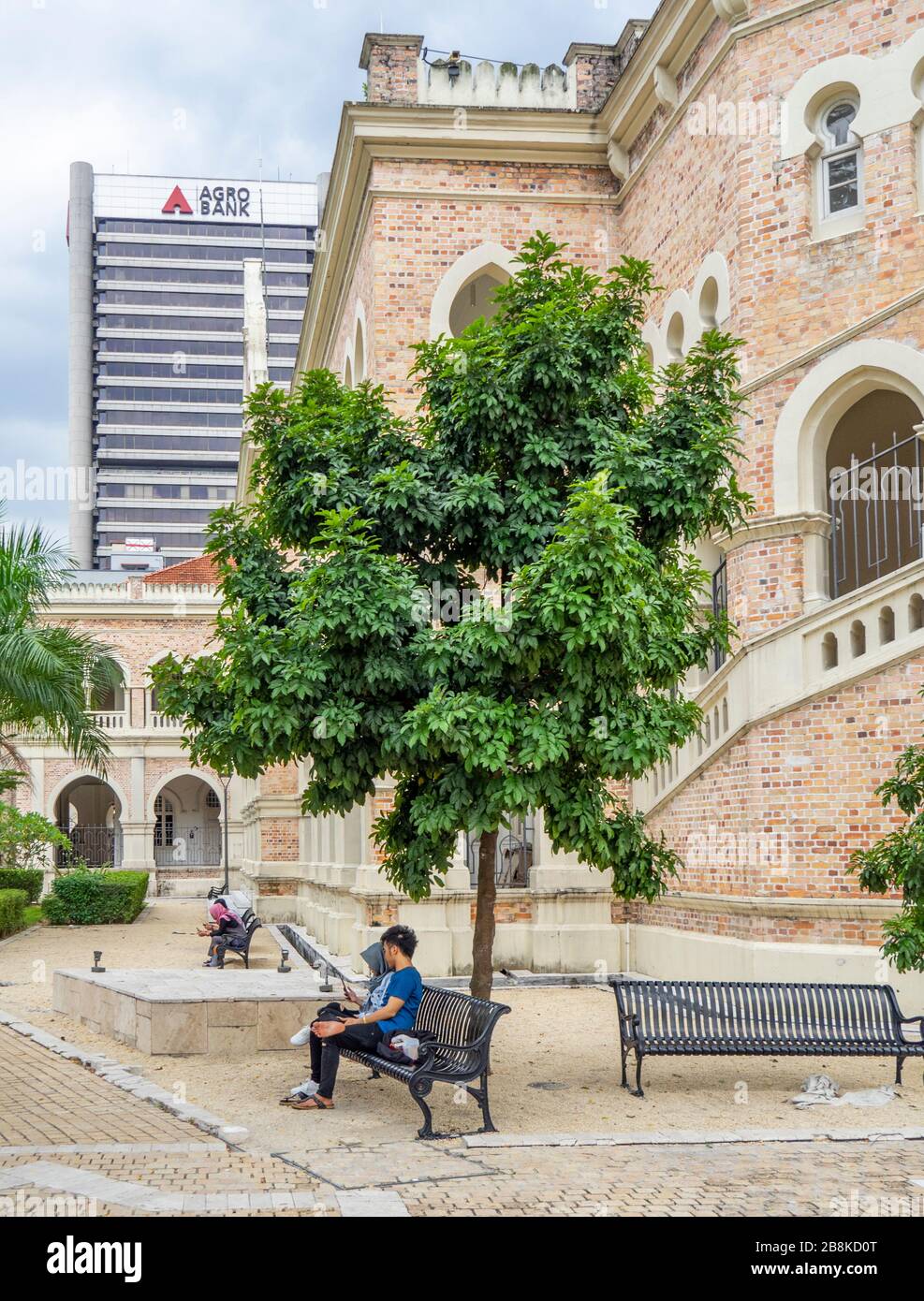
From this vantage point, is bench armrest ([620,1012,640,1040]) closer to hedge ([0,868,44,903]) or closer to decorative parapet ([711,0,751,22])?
decorative parapet ([711,0,751,22])

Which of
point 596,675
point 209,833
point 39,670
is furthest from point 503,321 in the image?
point 209,833

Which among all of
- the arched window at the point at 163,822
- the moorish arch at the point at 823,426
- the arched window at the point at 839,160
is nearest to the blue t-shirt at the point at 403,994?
the moorish arch at the point at 823,426

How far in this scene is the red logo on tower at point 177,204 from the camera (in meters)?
93.5

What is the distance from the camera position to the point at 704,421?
9.43 metres

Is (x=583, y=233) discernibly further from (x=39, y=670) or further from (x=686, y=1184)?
(x=686, y=1184)

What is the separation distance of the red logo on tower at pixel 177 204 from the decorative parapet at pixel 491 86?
3203 inches

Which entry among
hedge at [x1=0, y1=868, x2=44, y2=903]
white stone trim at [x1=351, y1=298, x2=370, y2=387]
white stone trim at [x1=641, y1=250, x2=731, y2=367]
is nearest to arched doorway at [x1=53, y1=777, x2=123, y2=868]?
hedge at [x1=0, y1=868, x2=44, y2=903]

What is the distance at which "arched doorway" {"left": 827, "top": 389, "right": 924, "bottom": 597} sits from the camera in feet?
48.1

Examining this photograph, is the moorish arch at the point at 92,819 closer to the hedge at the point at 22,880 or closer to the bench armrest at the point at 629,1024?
the hedge at the point at 22,880

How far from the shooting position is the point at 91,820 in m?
54.2

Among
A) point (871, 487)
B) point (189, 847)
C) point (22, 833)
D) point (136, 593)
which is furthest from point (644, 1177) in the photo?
point (189, 847)

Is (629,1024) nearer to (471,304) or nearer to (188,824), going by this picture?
(471,304)

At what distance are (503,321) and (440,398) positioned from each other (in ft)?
2.32

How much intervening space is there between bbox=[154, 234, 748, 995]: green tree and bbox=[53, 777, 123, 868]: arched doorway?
132 feet
